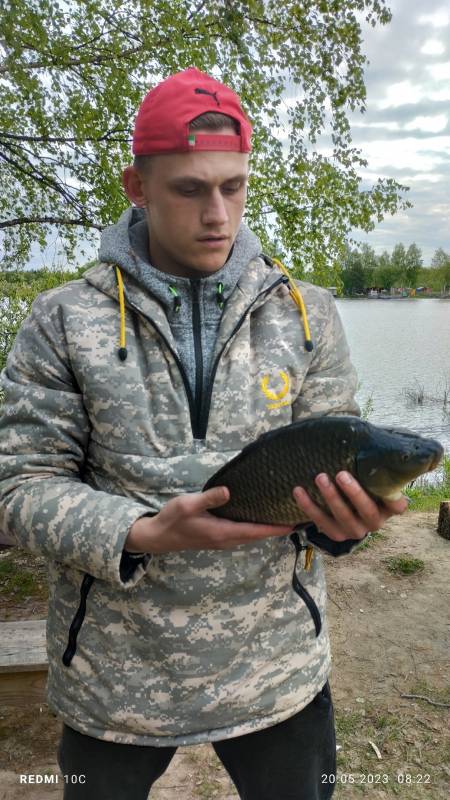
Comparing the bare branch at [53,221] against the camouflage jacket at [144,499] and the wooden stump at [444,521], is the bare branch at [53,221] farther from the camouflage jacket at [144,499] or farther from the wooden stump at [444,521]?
the camouflage jacket at [144,499]

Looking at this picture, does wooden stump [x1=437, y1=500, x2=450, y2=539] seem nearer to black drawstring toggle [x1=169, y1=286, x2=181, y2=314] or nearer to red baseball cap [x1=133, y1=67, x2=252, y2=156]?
black drawstring toggle [x1=169, y1=286, x2=181, y2=314]

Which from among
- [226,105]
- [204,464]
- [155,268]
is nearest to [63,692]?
[204,464]

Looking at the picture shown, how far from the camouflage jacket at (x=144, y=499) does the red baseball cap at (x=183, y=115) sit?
1.21 ft

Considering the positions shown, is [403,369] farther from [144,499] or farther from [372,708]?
[144,499]

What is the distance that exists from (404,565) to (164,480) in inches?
172

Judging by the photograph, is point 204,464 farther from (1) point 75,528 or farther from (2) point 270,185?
(2) point 270,185

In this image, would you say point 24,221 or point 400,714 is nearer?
point 400,714

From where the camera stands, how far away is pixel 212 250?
1.65 metres

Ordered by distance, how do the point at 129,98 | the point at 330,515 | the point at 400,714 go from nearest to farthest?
the point at 330,515 → the point at 400,714 → the point at 129,98

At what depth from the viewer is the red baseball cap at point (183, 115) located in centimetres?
156

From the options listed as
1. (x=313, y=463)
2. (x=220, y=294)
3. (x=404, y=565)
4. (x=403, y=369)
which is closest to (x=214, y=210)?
(x=220, y=294)

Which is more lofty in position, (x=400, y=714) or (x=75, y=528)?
(x=75, y=528)

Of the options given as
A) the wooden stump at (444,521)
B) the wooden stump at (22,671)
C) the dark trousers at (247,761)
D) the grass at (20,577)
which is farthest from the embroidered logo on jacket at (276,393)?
the wooden stump at (444,521)

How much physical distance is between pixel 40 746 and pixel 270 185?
5789mm
